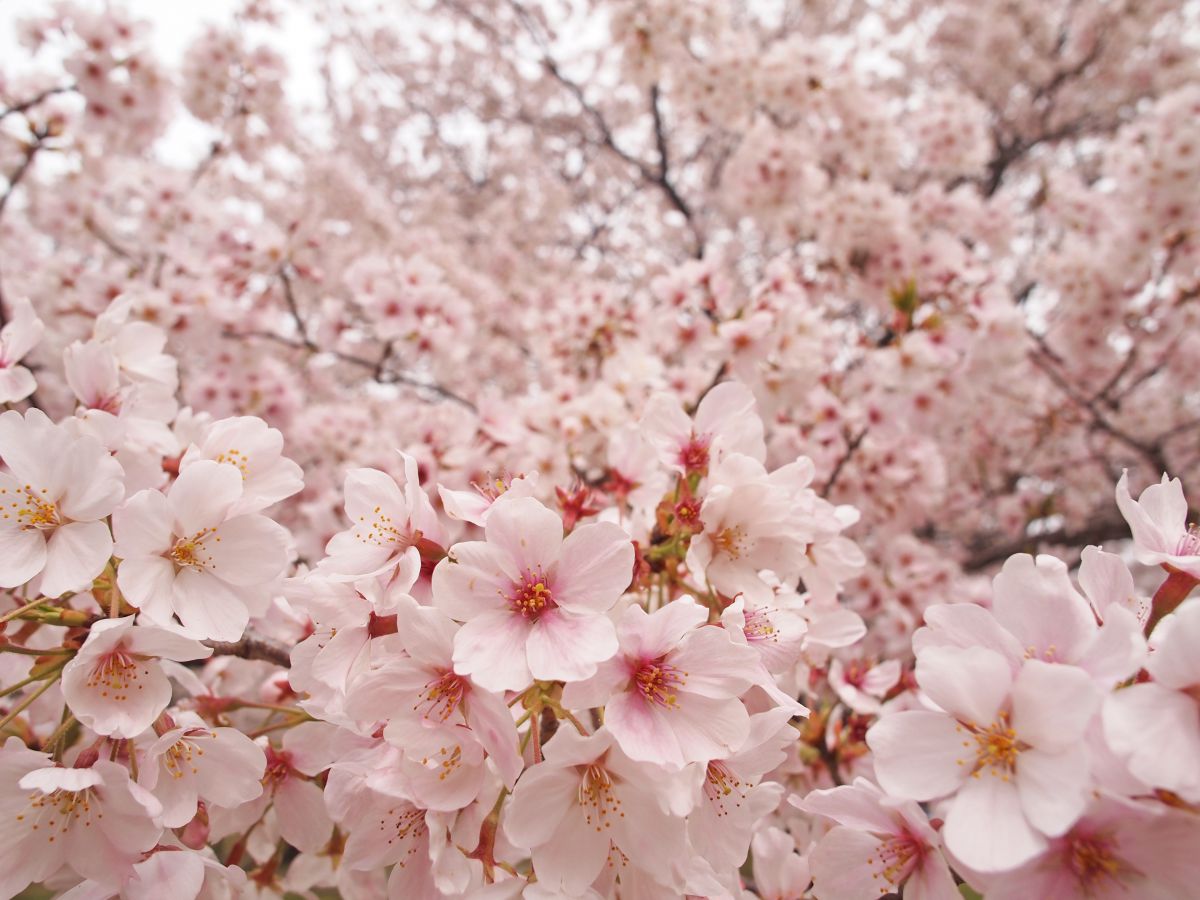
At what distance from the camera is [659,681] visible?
1.00 meters

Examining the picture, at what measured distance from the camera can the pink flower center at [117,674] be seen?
102 centimetres

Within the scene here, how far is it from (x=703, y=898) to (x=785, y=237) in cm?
417

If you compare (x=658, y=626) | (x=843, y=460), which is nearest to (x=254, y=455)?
(x=658, y=626)

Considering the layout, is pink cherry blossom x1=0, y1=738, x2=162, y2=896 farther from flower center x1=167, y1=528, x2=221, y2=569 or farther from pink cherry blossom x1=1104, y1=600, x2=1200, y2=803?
pink cherry blossom x1=1104, y1=600, x2=1200, y2=803

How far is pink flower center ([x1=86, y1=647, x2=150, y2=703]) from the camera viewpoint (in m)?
1.02

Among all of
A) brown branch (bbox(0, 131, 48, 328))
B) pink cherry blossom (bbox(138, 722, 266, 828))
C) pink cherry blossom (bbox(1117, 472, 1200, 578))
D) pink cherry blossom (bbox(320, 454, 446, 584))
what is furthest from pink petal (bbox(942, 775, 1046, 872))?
brown branch (bbox(0, 131, 48, 328))

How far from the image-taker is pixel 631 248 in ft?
29.7

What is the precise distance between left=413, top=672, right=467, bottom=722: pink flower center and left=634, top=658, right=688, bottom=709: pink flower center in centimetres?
25

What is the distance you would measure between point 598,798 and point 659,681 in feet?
0.60

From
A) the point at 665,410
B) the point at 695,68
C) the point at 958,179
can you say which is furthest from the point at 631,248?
the point at 665,410

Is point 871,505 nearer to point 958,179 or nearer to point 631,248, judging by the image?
point 958,179

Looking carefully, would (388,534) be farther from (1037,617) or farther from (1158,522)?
(1158,522)

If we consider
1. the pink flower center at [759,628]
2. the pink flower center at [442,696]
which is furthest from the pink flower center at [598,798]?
the pink flower center at [759,628]

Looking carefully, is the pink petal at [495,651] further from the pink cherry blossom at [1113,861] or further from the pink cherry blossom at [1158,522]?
the pink cherry blossom at [1158,522]
